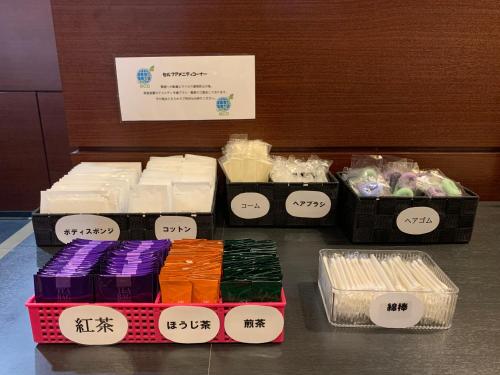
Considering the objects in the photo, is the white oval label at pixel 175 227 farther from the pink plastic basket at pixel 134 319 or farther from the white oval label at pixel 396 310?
the white oval label at pixel 396 310

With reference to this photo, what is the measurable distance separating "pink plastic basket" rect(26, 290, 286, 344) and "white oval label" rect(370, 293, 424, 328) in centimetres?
19

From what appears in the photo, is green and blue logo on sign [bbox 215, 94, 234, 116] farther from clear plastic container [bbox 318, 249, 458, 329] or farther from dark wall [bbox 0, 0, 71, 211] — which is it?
dark wall [bbox 0, 0, 71, 211]

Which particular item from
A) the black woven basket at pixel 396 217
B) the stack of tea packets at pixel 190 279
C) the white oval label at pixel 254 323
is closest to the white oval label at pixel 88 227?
the stack of tea packets at pixel 190 279

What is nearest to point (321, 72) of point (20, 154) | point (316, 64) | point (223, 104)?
point (316, 64)

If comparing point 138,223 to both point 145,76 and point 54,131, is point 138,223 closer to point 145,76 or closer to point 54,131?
point 145,76

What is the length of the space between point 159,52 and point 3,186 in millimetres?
2465

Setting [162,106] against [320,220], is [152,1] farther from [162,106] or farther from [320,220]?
[320,220]

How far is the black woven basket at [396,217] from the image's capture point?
3.40 ft

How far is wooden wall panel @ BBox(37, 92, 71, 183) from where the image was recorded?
2.84 m

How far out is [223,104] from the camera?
1.26 metres

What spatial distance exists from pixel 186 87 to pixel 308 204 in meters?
0.51

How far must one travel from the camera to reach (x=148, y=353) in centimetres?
73

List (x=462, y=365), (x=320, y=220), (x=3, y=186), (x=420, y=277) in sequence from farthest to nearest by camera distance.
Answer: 1. (x=3, y=186)
2. (x=320, y=220)
3. (x=420, y=277)
4. (x=462, y=365)

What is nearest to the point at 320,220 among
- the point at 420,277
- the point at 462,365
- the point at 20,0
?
the point at 420,277
